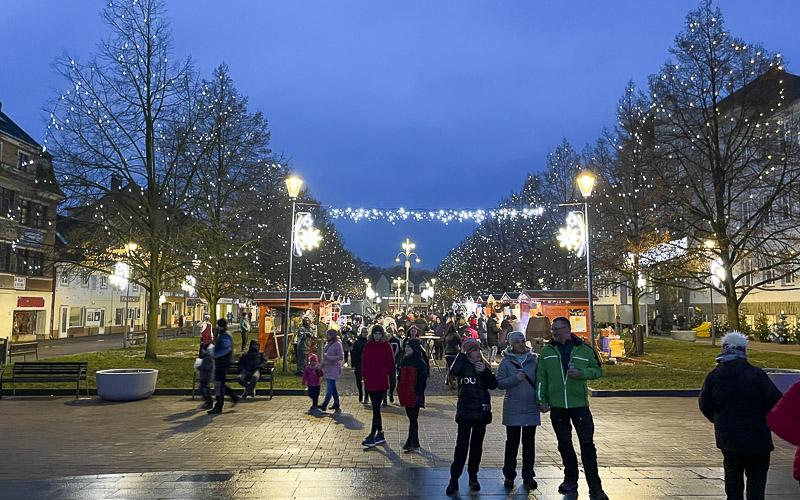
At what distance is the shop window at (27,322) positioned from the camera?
124 ft

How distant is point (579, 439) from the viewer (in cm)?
615

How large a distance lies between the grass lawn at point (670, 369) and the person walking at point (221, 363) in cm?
900

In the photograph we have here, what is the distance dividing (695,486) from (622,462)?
131 centimetres

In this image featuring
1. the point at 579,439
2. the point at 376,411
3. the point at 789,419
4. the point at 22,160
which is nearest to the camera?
the point at 789,419

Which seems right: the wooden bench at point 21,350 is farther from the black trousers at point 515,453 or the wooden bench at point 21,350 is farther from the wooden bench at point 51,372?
the black trousers at point 515,453

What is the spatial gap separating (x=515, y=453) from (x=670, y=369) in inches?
582

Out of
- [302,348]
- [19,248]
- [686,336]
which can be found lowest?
[686,336]

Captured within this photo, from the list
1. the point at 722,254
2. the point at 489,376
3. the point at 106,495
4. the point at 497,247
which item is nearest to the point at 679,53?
the point at 722,254

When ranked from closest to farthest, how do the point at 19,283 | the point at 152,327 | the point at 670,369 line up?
1. the point at 670,369
2. the point at 152,327
3. the point at 19,283

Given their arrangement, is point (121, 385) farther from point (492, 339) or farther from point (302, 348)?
point (492, 339)

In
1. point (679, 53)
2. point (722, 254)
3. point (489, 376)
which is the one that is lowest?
point (489, 376)

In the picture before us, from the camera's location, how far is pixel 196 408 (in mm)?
12438

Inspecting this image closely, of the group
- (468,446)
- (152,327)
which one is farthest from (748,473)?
(152,327)

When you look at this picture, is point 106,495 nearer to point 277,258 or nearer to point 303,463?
point 303,463
